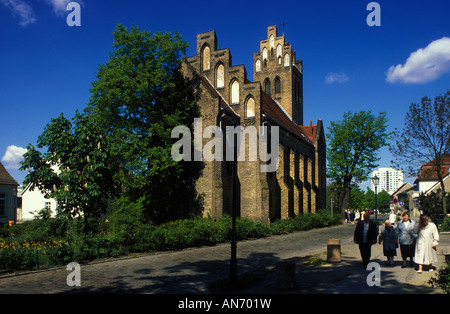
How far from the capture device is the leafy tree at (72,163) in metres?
16.4

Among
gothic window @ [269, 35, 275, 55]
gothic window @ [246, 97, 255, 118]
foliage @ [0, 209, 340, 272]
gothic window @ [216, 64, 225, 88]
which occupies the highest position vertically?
gothic window @ [269, 35, 275, 55]

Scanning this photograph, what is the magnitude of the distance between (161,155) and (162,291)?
14.4 m

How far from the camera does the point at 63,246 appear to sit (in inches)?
533

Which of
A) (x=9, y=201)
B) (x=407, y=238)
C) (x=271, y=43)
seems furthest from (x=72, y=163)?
(x=271, y=43)

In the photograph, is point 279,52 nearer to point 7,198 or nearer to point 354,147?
point 354,147

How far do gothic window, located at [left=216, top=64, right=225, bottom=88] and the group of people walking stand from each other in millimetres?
20276

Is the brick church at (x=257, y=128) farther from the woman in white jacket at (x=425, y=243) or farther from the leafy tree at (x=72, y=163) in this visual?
the woman in white jacket at (x=425, y=243)

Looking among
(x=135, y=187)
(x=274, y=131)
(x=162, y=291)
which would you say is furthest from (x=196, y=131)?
(x=162, y=291)

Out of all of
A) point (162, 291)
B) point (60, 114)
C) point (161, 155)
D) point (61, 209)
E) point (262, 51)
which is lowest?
point (162, 291)

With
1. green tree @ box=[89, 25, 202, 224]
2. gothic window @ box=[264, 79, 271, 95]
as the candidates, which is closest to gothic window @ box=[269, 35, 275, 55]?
gothic window @ box=[264, 79, 271, 95]

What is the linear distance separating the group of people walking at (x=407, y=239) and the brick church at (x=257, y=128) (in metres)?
6.82

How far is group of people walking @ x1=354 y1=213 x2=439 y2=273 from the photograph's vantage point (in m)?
11.0

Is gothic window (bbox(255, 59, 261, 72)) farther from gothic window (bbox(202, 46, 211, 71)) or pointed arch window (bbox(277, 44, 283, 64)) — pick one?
gothic window (bbox(202, 46, 211, 71))

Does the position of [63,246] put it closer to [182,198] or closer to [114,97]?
[114,97]
